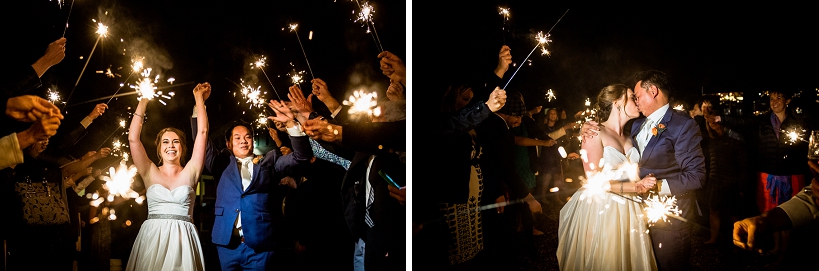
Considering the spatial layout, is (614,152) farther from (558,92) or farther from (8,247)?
(8,247)

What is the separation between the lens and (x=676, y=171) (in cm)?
422

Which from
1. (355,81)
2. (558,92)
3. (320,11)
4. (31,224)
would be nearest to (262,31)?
(320,11)

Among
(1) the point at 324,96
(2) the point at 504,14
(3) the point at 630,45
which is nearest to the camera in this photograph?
(3) the point at 630,45

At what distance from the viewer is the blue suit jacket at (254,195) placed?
4.13 m

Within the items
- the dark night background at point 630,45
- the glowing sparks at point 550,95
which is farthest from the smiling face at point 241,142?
the glowing sparks at point 550,95

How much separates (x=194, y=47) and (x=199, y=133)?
90 cm

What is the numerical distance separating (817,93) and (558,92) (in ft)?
7.00

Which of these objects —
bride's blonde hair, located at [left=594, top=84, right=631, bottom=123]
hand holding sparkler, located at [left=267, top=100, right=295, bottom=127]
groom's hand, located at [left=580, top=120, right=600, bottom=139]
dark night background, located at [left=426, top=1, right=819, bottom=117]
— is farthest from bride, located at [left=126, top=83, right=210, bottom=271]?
bride's blonde hair, located at [left=594, top=84, right=631, bottom=123]

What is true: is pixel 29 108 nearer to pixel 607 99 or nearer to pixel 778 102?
pixel 607 99

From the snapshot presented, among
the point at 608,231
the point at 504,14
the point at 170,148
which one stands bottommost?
the point at 608,231

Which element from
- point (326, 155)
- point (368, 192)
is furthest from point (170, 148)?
point (368, 192)

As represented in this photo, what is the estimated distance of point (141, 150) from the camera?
13.1 ft

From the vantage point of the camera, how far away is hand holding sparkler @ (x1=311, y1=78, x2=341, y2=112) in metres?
4.86

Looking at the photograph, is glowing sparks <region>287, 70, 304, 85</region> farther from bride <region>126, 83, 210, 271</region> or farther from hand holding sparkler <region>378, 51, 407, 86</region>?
bride <region>126, 83, 210, 271</region>
